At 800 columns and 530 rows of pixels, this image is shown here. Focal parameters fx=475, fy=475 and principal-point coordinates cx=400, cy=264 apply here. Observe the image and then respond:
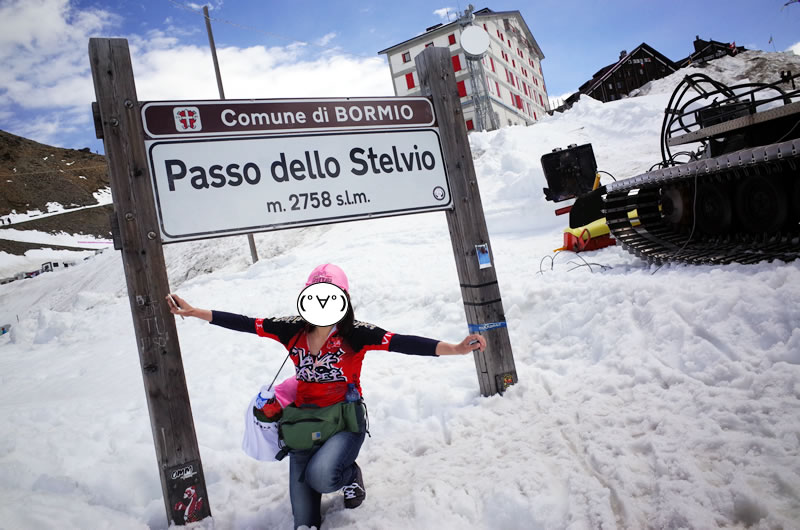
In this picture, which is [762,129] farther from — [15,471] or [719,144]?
[15,471]

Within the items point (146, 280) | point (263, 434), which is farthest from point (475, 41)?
point (263, 434)

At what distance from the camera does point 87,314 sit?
447 inches

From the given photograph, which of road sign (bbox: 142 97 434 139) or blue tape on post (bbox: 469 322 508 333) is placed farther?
blue tape on post (bbox: 469 322 508 333)

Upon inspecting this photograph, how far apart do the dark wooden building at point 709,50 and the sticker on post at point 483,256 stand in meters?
41.6

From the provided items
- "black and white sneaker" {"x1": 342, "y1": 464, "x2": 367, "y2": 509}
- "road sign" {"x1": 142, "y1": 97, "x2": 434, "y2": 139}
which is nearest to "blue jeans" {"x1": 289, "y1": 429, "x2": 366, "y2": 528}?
"black and white sneaker" {"x1": 342, "y1": 464, "x2": 367, "y2": 509}

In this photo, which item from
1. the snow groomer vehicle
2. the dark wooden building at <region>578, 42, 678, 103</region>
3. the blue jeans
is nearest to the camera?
the blue jeans

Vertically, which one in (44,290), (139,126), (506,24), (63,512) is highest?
(506,24)

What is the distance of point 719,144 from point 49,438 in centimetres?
800

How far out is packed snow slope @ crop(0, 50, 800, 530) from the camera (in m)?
2.32

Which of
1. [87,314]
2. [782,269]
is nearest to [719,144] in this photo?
[782,269]

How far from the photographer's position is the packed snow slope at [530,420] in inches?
91.3

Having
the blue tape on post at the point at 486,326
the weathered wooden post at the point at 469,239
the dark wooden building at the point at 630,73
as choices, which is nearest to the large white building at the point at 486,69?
the dark wooden building at the point at 630,73
